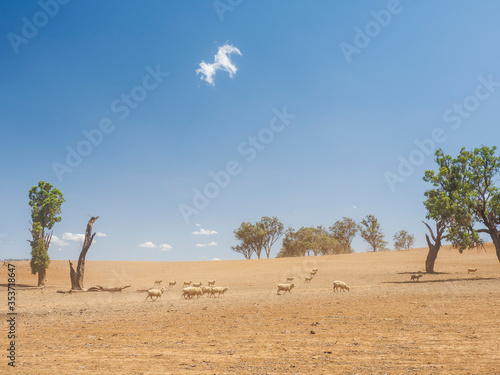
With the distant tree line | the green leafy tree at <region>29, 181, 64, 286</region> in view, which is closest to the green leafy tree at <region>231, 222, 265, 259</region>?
the distant tree line

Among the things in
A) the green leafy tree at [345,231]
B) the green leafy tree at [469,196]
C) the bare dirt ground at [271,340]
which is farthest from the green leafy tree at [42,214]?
the green leafy tree at [345,231]

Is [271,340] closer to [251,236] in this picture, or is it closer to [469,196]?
[469,196]

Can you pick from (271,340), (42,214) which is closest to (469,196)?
(271,340)

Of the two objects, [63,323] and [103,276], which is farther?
[103,276]

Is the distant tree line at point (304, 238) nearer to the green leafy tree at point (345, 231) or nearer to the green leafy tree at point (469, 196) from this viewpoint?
the green leafy tree at point (345, 231)

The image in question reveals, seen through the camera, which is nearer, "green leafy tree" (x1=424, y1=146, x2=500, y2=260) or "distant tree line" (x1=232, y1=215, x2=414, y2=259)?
"green leafy tree" (x1=424, y1=146, x2=500, y2=260)

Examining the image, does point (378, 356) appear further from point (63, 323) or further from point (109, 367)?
point (63, 323)

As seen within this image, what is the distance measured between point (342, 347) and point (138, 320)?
348 inches

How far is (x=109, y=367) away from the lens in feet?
24.4

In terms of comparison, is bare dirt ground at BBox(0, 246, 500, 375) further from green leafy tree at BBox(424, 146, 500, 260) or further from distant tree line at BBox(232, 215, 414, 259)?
distant tree line at BBox(232, 215, 414, 259)

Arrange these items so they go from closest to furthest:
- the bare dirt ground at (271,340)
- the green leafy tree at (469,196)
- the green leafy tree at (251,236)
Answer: the bare dirt ground at (271,340), the green leafy tree at (469,196), the green leafy tree at (251,236)

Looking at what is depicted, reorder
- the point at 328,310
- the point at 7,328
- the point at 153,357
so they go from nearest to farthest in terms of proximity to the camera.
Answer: the point at 153,357
the point at 7,328
the point at 328,310

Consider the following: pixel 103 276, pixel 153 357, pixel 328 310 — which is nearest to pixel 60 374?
pixel 153 357

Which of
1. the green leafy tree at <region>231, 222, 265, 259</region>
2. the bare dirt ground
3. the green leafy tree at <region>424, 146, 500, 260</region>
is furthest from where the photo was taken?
the green leafy tree at <region>231, 222, 265, 259</region>
